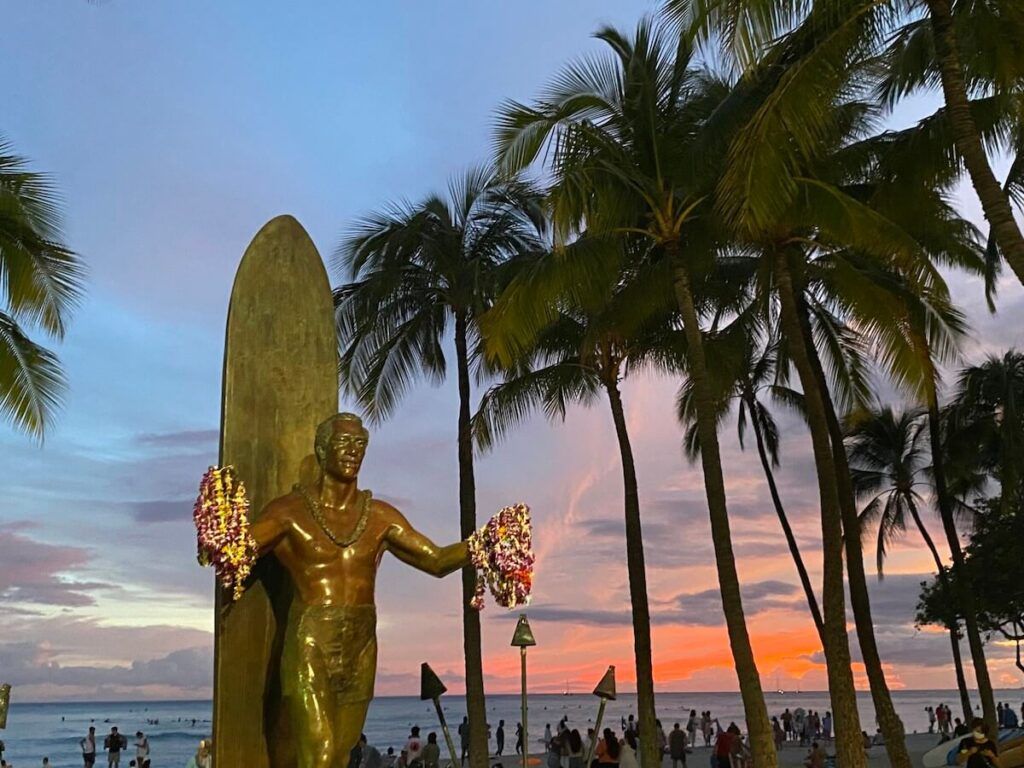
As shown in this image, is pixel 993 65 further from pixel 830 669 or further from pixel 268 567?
pixel 268 567

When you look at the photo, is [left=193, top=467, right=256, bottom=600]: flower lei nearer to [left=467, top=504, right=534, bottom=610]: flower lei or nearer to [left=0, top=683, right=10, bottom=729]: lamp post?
[left=467, top=504, right=534, bottom=610]: flower lei

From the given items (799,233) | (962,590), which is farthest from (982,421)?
(799,233)

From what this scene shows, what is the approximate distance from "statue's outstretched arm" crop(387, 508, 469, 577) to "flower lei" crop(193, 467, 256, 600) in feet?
2.49

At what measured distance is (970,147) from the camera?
33.4 feet

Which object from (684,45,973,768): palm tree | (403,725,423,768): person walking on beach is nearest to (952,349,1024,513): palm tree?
(684,45,973,768): palm tree

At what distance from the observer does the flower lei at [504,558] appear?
531cm

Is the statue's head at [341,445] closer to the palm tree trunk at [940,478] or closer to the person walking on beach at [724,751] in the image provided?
the palm tree trunk at [940,478]

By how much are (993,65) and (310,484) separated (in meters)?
9.16

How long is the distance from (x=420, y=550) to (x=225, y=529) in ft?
3.36

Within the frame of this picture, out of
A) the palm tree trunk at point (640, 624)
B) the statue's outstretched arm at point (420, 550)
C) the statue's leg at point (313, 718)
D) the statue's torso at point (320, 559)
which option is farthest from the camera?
the palm tree trunk at point (640, 624)

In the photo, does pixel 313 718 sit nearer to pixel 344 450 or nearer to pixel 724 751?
pixel 344 450

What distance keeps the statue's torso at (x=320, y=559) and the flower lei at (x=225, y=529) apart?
0.25 metres

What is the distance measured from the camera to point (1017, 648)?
97.2ft

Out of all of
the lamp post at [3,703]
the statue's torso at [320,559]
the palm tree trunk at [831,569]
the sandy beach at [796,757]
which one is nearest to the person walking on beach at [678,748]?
the sandy beach at [796,757]
